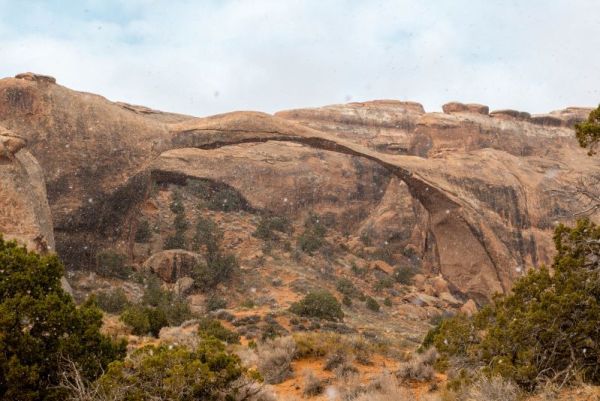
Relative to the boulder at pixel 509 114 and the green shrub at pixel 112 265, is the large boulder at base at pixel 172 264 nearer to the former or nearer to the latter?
the green shrub at pixel 112 265

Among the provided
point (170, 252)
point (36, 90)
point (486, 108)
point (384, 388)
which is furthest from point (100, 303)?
point (486, 108)

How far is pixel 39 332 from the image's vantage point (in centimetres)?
642

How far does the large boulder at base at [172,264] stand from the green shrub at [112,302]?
3.99m

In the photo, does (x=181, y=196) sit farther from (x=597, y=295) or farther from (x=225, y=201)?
(x=597, y=295)

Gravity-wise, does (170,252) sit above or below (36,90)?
below

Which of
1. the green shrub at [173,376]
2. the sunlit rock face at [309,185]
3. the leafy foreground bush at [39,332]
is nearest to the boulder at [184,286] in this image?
the sunlit rock face at [309,185]

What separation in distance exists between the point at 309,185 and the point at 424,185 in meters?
13.8

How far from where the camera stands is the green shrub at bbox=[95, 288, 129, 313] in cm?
1789

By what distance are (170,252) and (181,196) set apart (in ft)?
34.9

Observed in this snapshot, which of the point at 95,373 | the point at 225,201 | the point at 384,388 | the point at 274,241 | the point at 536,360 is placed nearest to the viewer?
the point at 95,373

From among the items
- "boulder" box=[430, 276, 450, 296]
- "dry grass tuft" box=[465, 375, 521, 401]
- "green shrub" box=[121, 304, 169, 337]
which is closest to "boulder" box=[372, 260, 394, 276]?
"boulder" box=[430, 276, 450, 296]

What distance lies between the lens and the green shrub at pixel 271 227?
3009 centimetres

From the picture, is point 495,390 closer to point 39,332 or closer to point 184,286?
point 39,332

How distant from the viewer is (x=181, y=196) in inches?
1328
